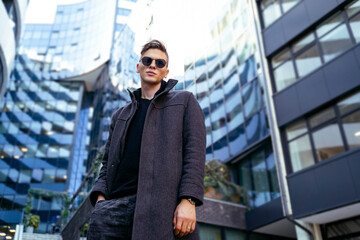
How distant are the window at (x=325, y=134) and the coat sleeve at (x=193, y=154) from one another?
1004 cm

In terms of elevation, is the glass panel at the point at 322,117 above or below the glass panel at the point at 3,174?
below

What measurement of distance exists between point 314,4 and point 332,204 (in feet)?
24.4

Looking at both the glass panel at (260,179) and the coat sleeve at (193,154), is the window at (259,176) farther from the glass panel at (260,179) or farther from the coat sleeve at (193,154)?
the coat sleeve at (193,154)

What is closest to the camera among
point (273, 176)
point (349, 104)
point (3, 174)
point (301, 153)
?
point (349, 104)

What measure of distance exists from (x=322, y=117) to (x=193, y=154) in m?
11.3

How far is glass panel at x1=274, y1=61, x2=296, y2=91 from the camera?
14.3m

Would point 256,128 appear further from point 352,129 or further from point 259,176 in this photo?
point 352,129

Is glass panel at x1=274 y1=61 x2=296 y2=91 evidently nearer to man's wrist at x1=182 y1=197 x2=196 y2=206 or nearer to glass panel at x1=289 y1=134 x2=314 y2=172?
glass panel at x1=289 y1=134 x2=314 y2=172

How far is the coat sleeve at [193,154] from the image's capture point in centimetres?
232

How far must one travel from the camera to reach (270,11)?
16.1 meters

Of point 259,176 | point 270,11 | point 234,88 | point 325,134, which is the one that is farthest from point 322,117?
point 234,88

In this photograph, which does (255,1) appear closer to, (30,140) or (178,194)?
(178,194)

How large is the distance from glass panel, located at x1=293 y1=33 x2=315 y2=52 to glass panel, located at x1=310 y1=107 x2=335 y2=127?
9.82ft

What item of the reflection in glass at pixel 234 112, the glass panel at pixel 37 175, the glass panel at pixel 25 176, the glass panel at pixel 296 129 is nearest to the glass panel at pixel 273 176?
the glass panel at pixel 296 129
